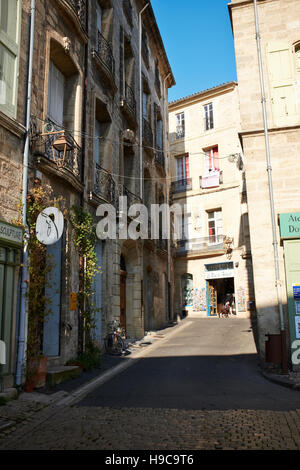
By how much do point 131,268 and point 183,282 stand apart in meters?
10.3

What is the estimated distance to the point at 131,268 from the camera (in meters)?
14.4

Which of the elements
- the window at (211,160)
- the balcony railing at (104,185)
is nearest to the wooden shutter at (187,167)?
the window at (211,160)

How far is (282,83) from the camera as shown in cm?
1002

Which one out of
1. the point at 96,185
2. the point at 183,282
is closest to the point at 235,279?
the point at 183,282

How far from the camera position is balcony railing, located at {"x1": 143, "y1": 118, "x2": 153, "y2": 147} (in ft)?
54.0

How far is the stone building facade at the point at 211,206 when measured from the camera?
2227 cm

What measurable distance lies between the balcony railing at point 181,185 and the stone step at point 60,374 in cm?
1769

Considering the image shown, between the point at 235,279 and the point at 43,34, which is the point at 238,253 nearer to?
the point at 235,279

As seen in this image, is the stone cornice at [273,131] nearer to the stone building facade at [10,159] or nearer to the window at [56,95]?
the window at [56,95]

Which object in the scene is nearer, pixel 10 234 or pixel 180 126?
pixel 10 234

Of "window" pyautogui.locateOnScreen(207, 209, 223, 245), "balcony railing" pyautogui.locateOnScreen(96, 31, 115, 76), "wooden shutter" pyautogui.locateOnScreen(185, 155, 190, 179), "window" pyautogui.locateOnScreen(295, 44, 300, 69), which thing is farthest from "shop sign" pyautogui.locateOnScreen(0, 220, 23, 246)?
"wooden shutter" pyautogui.locateOnScreen(185, 155, 190, 179)

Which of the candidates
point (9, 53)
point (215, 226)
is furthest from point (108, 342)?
point (215, 226)

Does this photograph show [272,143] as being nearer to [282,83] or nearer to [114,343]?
[282,83]

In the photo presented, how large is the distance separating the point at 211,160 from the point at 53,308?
57.9ft
